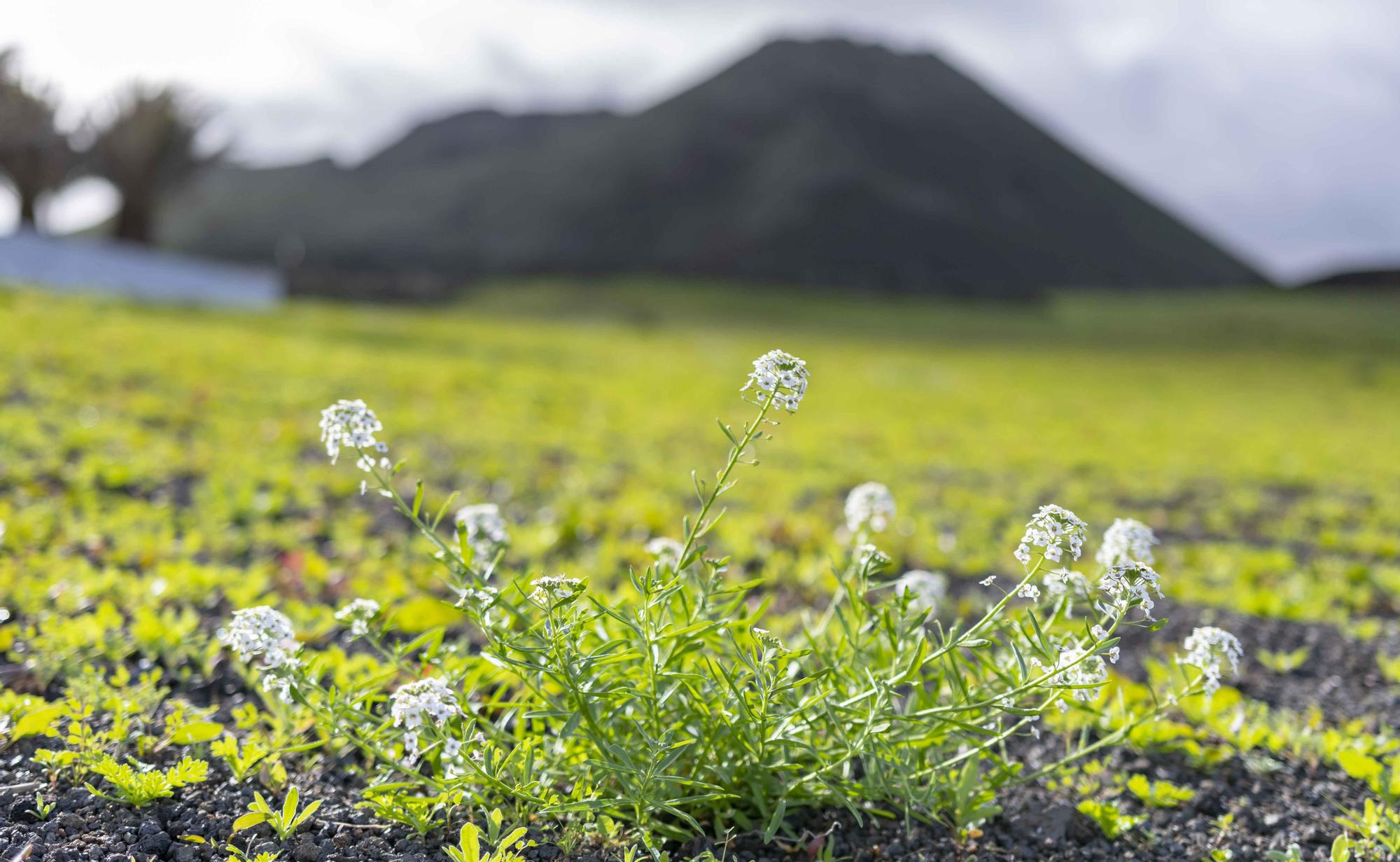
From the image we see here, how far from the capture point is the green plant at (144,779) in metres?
1.87

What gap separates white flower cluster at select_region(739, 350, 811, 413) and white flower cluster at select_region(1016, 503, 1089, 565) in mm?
481

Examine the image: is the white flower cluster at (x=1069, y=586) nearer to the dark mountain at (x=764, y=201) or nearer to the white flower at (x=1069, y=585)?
the white flower at (x=1069, y=585)

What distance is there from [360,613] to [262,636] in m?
0.27

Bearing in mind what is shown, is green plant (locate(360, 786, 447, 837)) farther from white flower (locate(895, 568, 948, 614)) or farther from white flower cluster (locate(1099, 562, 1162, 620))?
white flower cluster (locate(1099, 562, 1162, 620))

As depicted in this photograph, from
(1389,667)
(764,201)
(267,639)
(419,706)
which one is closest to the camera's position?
(419,706)

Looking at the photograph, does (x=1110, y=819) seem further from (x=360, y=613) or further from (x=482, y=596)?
(x=360, y=613)

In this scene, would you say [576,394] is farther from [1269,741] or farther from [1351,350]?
[1351,350]

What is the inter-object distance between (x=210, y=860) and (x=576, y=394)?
8.59 meters

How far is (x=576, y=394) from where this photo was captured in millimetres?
10258

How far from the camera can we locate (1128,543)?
2068mm

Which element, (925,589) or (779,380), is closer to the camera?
(779,380)

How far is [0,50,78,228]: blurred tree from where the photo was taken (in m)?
14.9

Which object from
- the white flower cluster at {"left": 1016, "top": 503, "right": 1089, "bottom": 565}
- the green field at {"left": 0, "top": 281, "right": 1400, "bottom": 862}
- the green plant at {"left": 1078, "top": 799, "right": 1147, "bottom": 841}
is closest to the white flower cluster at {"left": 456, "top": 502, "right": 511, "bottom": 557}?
the green field at {"left": 0, "top": 281, "right": 1400, "bottom": 862}

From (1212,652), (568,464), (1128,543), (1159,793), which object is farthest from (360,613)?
(568,464)
